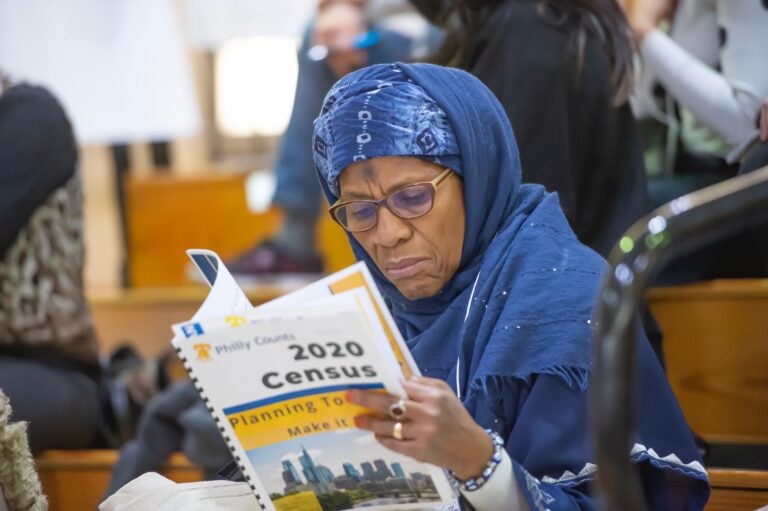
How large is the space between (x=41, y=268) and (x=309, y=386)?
1.45m

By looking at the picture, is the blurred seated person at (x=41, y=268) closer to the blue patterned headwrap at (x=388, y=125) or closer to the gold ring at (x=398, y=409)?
the blue patterned headwrap at (x=388, y=125)

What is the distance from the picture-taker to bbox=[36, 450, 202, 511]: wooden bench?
8.41 ft

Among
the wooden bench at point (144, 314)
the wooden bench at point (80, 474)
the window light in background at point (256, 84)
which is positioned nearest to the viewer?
the wooden bench at point (80, 474)

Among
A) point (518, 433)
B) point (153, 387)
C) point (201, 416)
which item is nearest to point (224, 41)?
Answer: point (153, 387)

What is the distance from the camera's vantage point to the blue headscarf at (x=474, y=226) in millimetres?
1441

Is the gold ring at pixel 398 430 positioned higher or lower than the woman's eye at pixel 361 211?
lower

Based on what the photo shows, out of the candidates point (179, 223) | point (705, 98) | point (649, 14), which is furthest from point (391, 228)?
point (179, 223)

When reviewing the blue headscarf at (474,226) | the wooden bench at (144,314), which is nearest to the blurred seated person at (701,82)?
the blue headscarf at (474,226)

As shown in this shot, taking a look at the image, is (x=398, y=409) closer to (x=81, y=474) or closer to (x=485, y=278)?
(x=485, y=278)

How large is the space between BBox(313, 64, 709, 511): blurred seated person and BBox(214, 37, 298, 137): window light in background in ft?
13.2

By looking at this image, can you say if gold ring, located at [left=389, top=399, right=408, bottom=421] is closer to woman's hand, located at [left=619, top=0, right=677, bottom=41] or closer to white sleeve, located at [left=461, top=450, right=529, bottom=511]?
white sleeve, located at [left=461, top=450, right=529, bottom=511]

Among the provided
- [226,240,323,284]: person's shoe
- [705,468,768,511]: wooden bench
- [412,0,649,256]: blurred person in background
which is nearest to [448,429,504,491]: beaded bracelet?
[705,468,768,511]: wooden bench

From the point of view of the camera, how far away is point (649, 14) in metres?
2.45

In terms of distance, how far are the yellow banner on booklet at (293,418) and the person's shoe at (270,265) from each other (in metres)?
2.05
